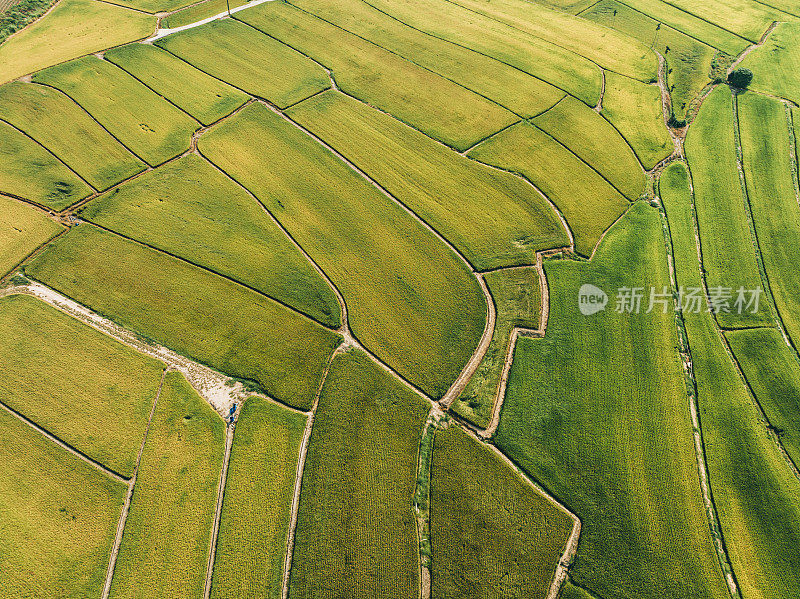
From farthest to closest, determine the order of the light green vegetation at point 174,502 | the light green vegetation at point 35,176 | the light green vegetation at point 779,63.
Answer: the light green vegetation at point 779,63, the light green vegetation at point 35,176, the light green vegetation at point 174,502

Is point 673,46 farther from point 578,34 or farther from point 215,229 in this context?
point 215,229

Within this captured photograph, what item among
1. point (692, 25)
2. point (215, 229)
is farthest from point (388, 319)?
point (692, 25)

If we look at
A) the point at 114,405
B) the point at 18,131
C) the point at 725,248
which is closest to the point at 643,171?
the point at 725,248

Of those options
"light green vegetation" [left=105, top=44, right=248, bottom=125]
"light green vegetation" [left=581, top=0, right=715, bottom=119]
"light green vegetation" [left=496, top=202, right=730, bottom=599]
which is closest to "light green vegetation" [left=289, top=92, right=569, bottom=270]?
"light green vegetation" [left=496, top=202, right=730, bottom=599]

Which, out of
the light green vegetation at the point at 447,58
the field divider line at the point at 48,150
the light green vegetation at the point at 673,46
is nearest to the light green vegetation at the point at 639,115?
the light green vegetation at the point at 673,46

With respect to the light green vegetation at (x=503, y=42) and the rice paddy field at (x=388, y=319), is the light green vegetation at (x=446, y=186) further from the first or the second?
the light green vegetation at (x=503, y=42)
